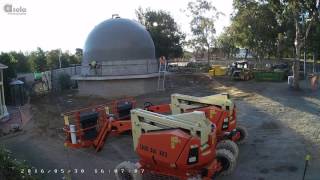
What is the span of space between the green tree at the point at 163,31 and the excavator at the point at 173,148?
147ft

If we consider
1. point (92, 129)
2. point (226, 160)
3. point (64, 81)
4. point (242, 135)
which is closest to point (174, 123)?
point (226, 160)

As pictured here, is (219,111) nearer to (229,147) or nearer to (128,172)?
(229,147)

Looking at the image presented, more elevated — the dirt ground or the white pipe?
the white pipe

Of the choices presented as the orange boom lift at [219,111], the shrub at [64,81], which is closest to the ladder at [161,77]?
the shrub at [64,81]

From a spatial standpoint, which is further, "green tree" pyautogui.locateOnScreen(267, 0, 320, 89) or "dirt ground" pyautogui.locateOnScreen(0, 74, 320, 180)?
"green tree" pyautogui.locateOnScreen(267, 0, 320, 89)

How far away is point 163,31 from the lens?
56156 mm

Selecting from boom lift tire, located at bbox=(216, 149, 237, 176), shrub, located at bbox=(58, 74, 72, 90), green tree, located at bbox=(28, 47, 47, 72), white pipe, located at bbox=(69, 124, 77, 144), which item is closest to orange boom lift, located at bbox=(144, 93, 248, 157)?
boom lift tire, located at bbox=(216, 149, 237, 176)

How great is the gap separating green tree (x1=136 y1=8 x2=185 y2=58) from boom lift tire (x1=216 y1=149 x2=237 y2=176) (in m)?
44.3

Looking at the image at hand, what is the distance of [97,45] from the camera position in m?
32.7

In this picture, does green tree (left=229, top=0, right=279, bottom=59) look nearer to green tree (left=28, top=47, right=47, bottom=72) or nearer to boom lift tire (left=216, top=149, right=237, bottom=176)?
green tree (left=28, top=47, right=47, bottom=72)

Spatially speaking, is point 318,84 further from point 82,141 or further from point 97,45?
point 82,141

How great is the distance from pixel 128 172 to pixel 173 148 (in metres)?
1.50

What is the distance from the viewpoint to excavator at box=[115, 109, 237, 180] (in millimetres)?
9391

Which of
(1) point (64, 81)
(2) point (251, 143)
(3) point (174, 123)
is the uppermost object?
(3) point (174, 123)
